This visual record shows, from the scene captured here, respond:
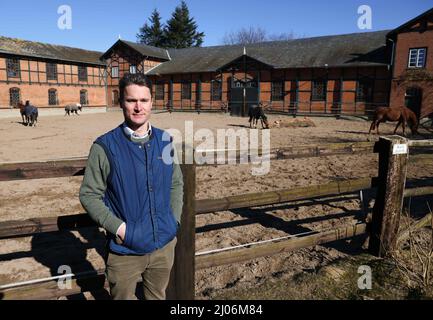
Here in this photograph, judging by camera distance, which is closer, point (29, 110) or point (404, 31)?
point (29, 110)

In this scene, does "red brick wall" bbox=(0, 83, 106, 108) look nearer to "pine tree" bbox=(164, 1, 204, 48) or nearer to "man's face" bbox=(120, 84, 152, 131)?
"pine tree" bbox=(164, 1, 204, 48)

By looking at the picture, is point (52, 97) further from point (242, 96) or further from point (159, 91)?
point (242, 96)

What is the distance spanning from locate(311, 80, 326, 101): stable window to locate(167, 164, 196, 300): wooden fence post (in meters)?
27.3

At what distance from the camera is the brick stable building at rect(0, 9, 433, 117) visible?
77.8 ft

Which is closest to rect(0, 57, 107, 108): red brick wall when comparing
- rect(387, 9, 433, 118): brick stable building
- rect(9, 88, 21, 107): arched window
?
rect(9, 88, 21, 107): arched window

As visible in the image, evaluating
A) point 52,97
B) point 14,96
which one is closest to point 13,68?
point 14,96

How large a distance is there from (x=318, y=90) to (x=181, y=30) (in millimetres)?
37894

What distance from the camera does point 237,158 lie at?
3.43 m

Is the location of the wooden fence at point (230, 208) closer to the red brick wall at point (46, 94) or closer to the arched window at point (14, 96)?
the red brick wall at point (46, 94)

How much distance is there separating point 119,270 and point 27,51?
118 ft

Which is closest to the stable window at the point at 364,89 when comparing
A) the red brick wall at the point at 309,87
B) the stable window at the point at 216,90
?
the red brick wall at the point at 309,87
